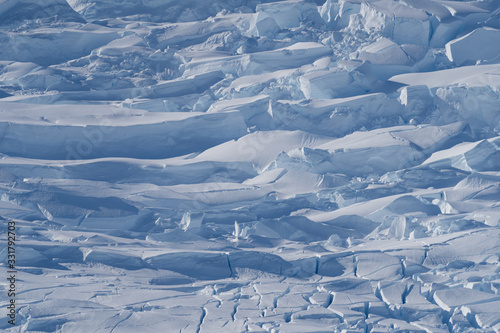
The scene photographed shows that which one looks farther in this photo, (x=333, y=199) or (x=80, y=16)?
(x=80, y=16)

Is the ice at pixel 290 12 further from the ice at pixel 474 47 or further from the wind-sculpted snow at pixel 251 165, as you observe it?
the ice at pixel 474 47

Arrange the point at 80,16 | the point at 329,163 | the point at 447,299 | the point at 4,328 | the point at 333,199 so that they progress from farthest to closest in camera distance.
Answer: the point at 80,16 → the point at 329,163 → the point at 333,199 → the point at 447,299 → the point at 4,328

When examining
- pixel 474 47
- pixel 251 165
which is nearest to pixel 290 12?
pixel 474 47

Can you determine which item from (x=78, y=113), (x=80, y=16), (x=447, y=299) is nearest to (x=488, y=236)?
(x=447, y=299)

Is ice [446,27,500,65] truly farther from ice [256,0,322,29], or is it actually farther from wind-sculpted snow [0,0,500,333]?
ice [256,0,322,29]

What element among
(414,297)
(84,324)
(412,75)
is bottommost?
(412,75)

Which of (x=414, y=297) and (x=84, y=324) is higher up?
Result: (x=84, y=324)

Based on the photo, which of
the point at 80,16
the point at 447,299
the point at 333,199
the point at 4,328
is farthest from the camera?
the point at 80,16

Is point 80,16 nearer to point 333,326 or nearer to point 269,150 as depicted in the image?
point 269,150
